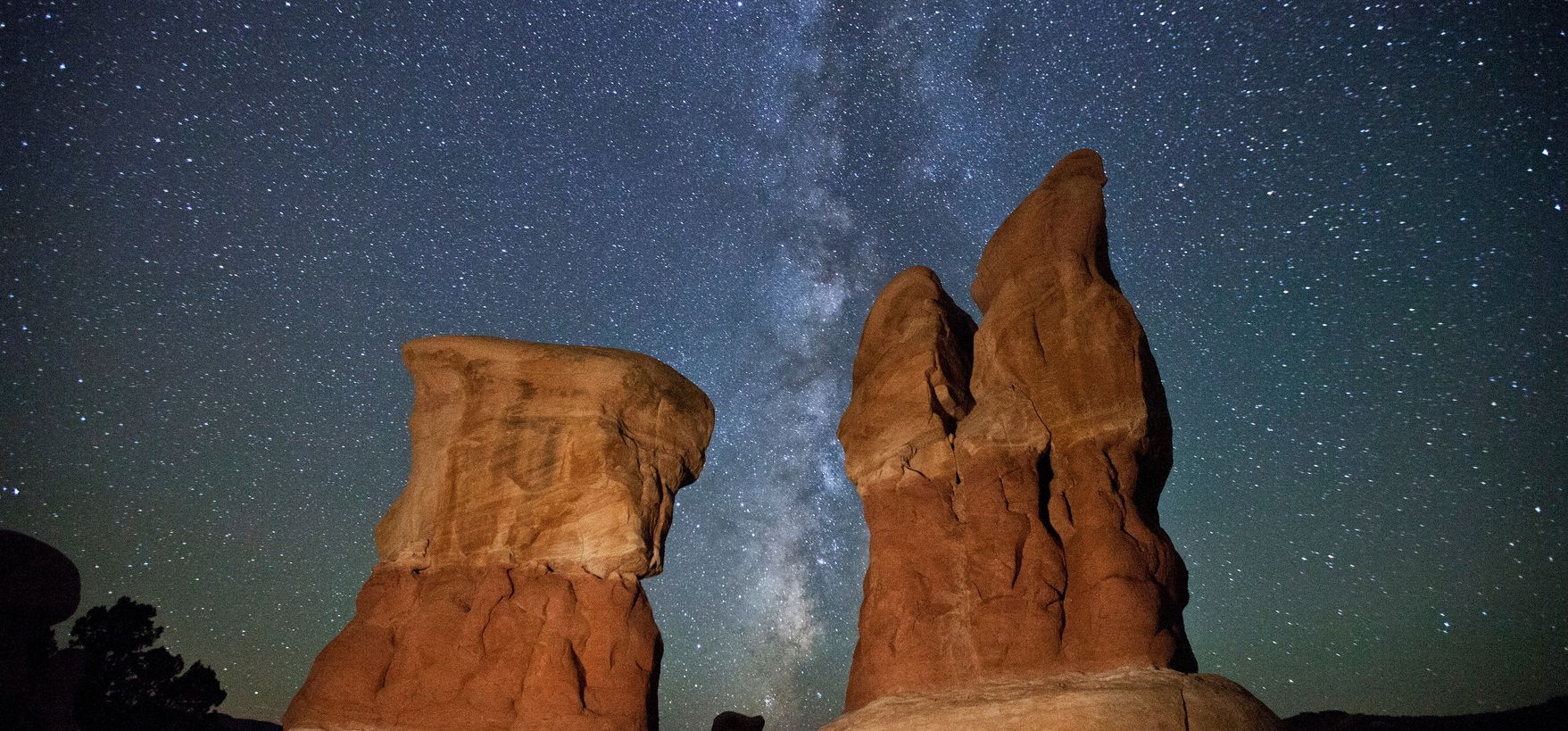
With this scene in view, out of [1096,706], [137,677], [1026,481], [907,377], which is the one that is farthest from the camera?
[137,677]

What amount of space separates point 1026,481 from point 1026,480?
2 cm

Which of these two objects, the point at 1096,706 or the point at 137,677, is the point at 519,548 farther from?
the point at 137,677

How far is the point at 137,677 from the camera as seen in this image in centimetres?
2962

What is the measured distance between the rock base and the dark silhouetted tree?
29311mm

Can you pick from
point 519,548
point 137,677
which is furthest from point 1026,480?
point 137,677

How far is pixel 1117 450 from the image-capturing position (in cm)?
1451

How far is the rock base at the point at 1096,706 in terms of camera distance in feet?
35.0

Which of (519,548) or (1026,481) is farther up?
(1026,481)

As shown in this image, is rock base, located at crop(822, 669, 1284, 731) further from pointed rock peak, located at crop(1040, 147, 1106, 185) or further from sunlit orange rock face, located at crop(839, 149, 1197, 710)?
pointed rock peak, located at crop(1040, 147, 1106, 185)

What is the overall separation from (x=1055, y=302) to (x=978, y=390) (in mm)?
2440

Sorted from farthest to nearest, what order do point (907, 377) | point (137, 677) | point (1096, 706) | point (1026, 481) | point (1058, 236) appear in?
point (137, 677) → point (907, 377) → point (1058, 236) → point (1026, 481) → point (1096, 706)

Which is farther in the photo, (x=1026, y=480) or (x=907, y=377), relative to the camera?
(x=907, y=377)

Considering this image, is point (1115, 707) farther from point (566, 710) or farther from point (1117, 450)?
point (566, 710)

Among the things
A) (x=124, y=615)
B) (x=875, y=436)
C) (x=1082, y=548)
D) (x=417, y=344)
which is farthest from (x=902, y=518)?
(x=124, y=615)
